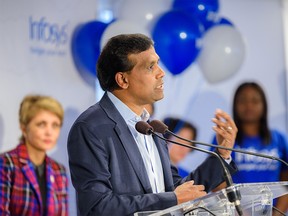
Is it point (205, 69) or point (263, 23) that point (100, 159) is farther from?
point (263, 23)

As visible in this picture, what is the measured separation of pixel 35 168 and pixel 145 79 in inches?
73.0

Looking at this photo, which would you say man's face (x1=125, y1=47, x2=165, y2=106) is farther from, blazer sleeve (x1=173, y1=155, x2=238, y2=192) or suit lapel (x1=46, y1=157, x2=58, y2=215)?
suit lapel (x1=46, y1=157, x2=58, y2=215)

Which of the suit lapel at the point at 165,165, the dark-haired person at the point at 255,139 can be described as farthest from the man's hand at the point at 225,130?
the dark-haired person at the point at 255,139

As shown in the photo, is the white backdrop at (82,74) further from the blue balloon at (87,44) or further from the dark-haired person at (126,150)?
the dark-haired person at (126,150)

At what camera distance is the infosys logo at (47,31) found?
14.6 ft

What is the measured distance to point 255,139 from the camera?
214 inches

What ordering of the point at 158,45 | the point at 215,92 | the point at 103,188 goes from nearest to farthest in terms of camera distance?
the point at 103,188, the point at 158,45, the point at 215,92

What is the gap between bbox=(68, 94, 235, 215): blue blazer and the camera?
2412mm

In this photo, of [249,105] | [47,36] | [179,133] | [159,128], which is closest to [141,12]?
[47,36]

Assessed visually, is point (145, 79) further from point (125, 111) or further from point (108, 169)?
point (108, 169)

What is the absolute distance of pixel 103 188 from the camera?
2.44 meters

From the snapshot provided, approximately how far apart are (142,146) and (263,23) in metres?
3.46

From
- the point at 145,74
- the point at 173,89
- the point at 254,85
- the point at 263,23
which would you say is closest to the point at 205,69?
the point at 173,89

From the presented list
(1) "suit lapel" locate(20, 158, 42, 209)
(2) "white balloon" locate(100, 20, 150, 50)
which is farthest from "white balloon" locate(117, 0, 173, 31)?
(1) "suit lapel" locate(20, 158, 42, 209)
